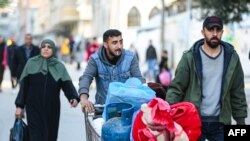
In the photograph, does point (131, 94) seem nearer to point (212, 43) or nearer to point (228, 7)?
point (212, 43)

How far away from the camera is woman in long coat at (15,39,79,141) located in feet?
30.3

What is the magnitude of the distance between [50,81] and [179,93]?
→ 9.90 ft

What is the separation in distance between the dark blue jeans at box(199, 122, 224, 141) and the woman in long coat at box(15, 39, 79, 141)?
3.06 metres

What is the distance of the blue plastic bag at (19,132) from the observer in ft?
29.1

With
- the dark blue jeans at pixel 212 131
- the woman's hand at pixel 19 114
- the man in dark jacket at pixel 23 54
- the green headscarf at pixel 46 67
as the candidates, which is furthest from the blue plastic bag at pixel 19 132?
the man in dark jacket at pixel 23 54

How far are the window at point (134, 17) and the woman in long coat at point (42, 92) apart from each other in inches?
1883

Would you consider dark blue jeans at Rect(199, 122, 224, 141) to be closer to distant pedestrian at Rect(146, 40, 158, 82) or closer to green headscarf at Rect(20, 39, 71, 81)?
green headscarf at Rect(20, 39, 71, 81)

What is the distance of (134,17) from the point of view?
58.2m

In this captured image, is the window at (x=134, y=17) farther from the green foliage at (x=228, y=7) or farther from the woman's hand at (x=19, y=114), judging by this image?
the woman's hand at (x=19, y=114)

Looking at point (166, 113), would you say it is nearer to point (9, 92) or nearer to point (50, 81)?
point (50, 81)

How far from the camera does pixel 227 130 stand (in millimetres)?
5684

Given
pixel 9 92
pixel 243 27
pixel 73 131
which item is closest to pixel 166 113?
pixel 73 131

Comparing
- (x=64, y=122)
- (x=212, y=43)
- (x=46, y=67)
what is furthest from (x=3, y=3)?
(x=212, y=43)

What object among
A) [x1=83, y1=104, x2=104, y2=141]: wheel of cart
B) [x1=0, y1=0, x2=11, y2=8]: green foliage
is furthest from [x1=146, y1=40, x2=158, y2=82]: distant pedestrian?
[x1=83, y1=104, x2=104, y2=141]: wheel of cart
